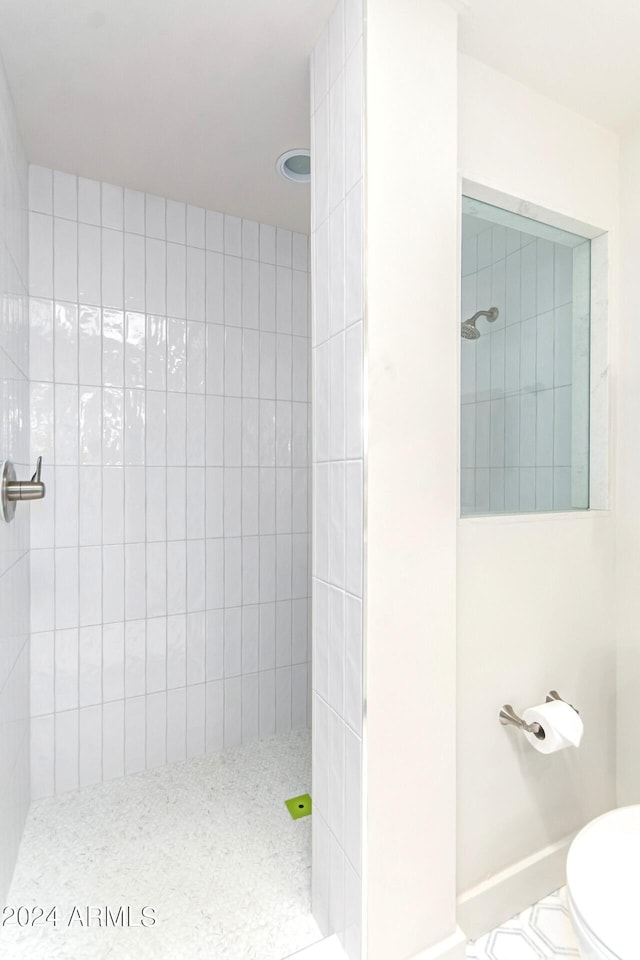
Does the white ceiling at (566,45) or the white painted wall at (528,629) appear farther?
the white painted wall at (528,629)

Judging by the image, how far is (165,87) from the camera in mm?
1442

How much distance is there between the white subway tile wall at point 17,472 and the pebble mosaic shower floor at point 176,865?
139 mm

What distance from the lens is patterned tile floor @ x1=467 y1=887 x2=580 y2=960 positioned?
4.24 ft

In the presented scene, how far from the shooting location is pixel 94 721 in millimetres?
1954

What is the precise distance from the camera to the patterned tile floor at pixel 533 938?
1292 millimetres

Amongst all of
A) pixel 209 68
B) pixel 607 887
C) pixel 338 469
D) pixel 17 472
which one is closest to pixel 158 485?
Answer: pixel 17 472

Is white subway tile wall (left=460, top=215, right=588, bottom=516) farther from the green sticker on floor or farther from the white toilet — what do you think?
the green sticker on floor

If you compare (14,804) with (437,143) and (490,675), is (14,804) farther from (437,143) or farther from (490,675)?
(437,143)

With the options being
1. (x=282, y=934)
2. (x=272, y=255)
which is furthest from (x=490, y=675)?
(x=272, y=255)

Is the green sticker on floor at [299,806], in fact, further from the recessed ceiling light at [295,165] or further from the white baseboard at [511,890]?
the recessed ceiling light at [295,165]

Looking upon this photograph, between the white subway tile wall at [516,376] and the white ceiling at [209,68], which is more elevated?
the white ceiling at [209,68]

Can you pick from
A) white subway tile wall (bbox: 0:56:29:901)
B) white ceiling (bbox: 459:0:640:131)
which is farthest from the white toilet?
white ceiling (bbox: 459:0:640:131)

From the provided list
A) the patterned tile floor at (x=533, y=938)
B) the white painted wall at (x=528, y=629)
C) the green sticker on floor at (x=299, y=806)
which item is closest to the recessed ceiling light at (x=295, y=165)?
the white painted wall at (x=528, y=629)

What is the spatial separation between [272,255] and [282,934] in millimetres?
2311
